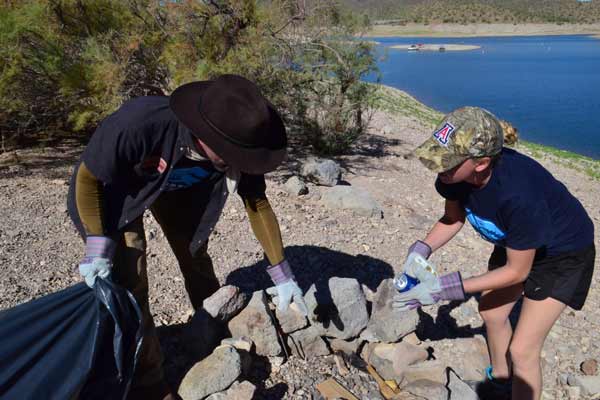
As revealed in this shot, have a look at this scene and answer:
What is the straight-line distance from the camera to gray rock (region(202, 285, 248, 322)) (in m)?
2.77

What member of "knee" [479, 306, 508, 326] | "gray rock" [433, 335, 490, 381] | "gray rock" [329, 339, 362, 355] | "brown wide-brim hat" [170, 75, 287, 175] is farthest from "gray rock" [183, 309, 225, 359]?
"knee" [479, 306, 508, 326]

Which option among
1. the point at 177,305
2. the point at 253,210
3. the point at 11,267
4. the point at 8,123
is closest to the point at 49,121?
the point at 8,123

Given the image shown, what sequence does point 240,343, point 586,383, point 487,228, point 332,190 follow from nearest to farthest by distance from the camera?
point 487,228, point 240,343, point 586,383, point 332,190

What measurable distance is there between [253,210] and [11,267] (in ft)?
6.55

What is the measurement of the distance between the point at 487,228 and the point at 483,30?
80095 millimetres

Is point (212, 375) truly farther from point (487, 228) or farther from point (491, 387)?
point (491, 387)

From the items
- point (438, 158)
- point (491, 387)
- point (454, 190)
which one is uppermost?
point (438, 158)

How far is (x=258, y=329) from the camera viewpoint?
279cm

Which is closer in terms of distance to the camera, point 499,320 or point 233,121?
point 233,121

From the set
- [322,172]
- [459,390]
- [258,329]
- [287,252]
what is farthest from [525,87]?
[258,329]

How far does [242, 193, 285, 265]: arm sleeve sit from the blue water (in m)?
6.53

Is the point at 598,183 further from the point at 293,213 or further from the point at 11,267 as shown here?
the point at 11,267

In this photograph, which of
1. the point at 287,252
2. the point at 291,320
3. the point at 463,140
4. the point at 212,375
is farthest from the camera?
the point at 287,252

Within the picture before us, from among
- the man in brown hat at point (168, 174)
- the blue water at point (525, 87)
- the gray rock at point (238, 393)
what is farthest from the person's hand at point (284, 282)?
the blue water at point (525, 87)
